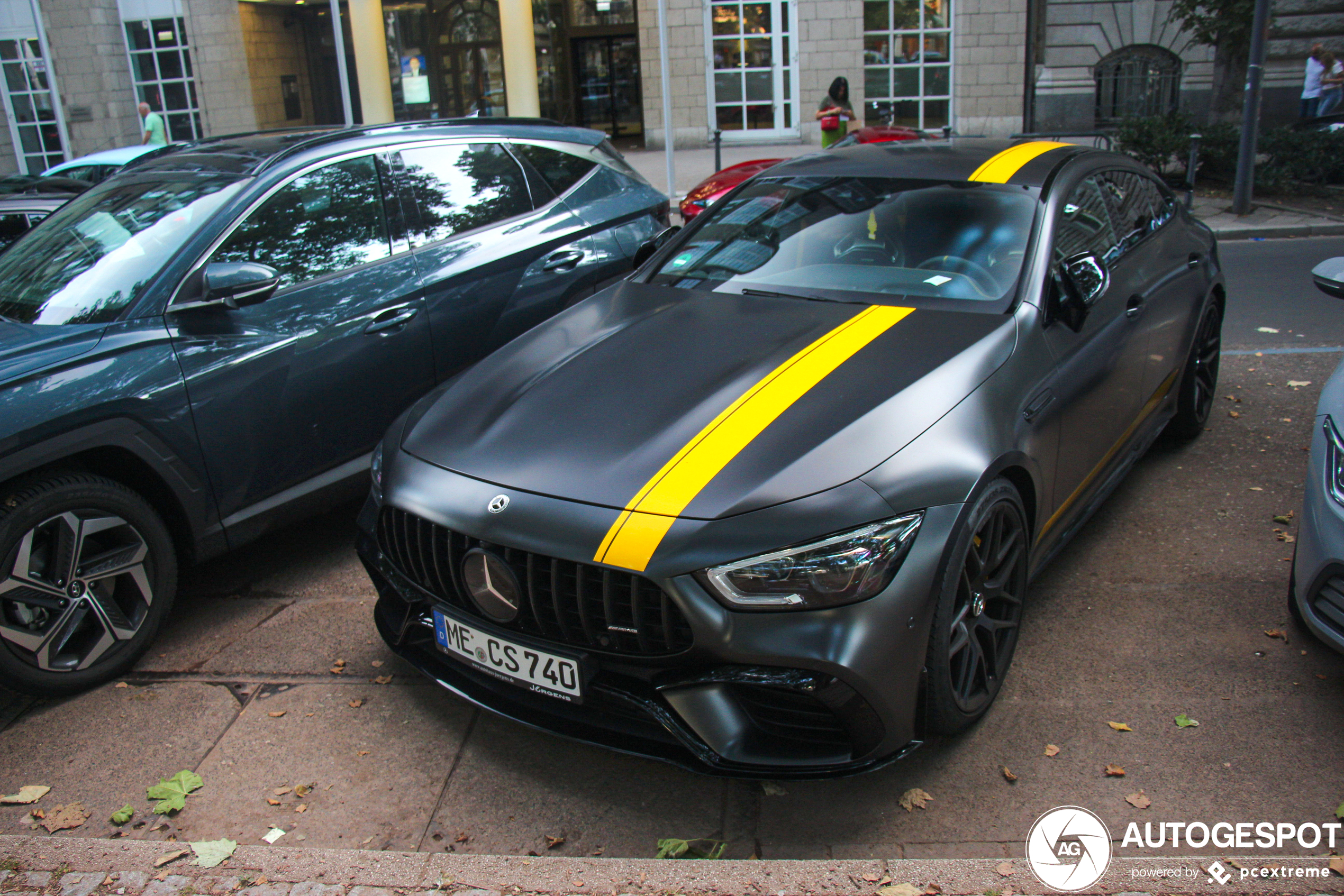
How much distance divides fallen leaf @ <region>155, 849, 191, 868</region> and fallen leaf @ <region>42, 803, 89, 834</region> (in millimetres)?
446

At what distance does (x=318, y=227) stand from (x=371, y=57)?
1870 cm

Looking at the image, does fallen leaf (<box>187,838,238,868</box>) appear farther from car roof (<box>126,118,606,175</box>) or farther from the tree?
the tree

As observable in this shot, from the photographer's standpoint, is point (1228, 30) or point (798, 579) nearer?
point (798, 579)

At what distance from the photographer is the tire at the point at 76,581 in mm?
3275

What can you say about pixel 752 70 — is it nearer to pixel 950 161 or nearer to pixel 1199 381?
pixel 1199 381

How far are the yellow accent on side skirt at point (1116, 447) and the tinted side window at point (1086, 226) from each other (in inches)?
26.5

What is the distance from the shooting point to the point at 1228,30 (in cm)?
1501

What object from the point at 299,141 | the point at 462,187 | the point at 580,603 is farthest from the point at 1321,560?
the point at 299,141

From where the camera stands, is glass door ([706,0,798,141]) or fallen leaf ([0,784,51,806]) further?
glass door ([706,0,798,141])

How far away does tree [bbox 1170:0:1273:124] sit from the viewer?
14781mm

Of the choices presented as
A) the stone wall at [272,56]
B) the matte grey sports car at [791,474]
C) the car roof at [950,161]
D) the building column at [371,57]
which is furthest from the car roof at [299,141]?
the stone wall at [272,56]

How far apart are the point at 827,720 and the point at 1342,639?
152 cm

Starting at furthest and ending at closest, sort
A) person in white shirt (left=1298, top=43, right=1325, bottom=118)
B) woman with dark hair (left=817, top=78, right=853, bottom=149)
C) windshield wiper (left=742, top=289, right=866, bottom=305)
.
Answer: person in white shirt (left=1298, top=43, right=1325, bottom=118), woman with dark hair (left=817, top=78, right=853, bottom=149), windshield wiper (left=742, top=289, right=866, bottom=305)

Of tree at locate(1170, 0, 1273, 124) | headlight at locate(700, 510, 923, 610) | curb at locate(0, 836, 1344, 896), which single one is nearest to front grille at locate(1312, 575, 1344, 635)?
curb at locate(0, 836, 1344, 896)
